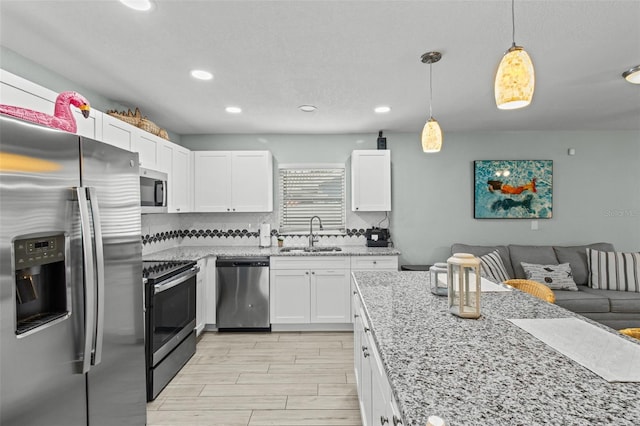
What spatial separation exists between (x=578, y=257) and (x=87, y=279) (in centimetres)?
498

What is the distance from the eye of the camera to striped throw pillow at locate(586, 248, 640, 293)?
360 centimetres

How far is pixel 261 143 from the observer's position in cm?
446

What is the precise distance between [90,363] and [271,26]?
1.91 metres

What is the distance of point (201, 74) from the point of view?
2467mm

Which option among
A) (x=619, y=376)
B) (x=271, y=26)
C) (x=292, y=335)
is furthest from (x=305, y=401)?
(x=271, y=26)

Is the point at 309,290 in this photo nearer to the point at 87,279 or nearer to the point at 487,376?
the point at 87,279

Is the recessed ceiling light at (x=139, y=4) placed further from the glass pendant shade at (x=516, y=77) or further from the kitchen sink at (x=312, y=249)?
the kitchen sink at (x=312, y=249)

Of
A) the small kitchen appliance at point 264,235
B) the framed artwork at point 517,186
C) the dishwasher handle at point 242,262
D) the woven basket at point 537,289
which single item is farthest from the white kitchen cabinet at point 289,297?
the framed artwork at point 517,186

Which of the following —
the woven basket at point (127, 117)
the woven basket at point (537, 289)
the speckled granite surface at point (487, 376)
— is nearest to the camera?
the speckled granite surface at point (487, 376)

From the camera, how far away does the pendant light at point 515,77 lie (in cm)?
120

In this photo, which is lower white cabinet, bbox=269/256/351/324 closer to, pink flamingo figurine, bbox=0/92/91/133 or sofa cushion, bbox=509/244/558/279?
sofa cushion, bbox=509/244/558/279

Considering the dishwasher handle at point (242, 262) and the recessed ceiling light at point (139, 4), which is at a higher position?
the recessed ceiling light at point (139, 4)

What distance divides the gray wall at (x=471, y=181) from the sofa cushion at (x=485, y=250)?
285 millimetres

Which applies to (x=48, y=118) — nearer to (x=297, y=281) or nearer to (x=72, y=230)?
(x=72, y=230)
